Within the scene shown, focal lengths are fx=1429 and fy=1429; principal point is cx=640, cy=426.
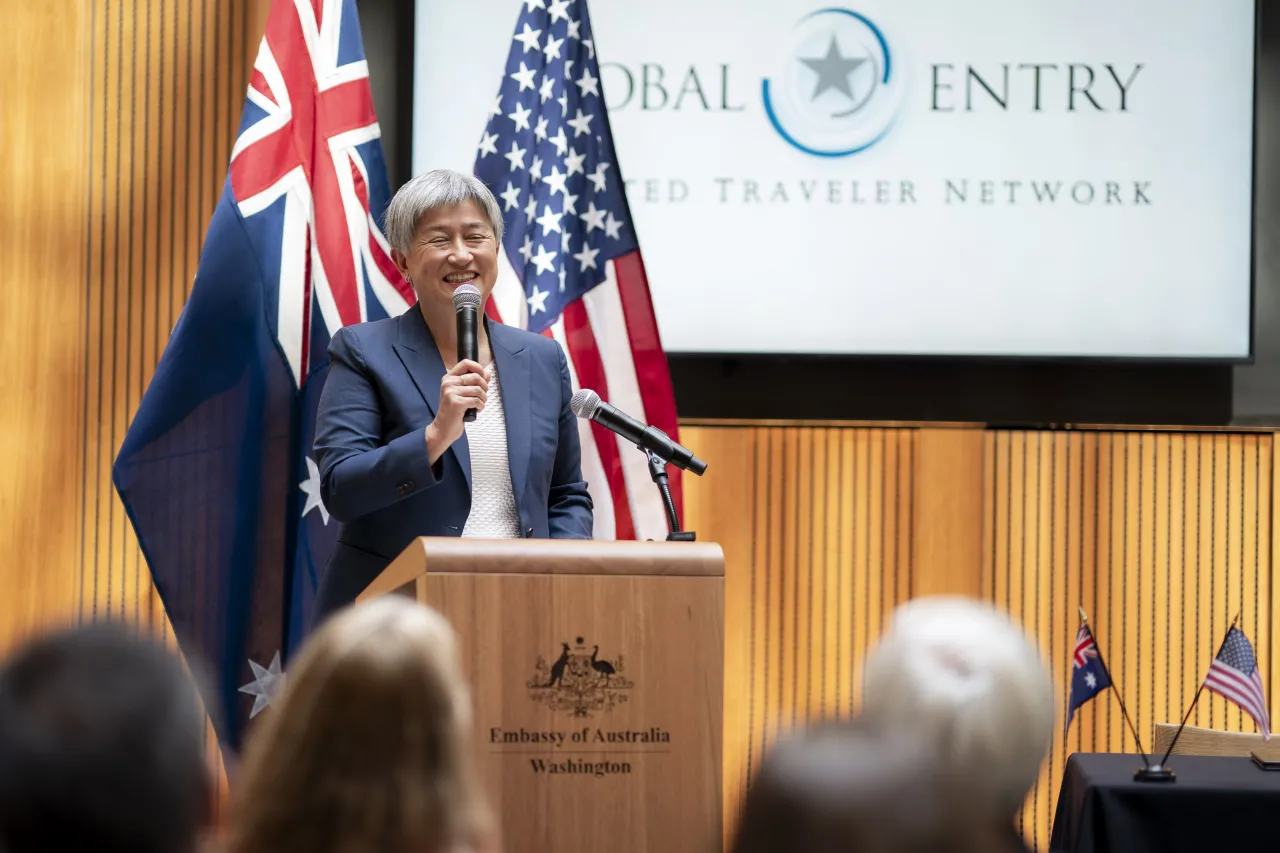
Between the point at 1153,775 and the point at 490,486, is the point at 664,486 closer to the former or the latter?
the point at 490,486

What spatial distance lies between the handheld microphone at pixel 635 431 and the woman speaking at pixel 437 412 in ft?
0.65

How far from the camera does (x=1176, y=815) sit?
2.85m

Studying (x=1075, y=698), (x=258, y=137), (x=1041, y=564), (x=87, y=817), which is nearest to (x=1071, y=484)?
(x=1041, y=564)

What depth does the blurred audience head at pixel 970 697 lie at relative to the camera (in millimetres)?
1198

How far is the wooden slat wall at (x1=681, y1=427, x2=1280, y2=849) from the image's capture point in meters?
4.74

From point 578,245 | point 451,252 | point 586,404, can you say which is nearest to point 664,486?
point 586,404

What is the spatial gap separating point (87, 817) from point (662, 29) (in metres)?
4.08

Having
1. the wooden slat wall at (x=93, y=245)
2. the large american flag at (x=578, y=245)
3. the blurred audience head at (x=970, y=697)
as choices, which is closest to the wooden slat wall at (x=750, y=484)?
the wooden slat wall at (x=93, y=245)

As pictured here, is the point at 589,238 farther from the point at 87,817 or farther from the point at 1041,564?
the point at 87,817

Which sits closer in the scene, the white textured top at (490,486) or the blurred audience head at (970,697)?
the blurred audience head at (970,697)

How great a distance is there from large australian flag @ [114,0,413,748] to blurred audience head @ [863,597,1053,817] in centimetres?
286

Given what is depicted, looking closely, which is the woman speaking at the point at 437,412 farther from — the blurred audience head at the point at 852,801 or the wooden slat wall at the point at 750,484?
the wooden slat wall at the point at 750,484

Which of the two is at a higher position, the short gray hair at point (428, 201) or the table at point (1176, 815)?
the short gray hair at point (428, 201)

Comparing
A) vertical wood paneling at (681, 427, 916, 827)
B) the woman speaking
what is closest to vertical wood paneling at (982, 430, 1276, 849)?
vertical wood paneling at (681, 427, 916, 827)
